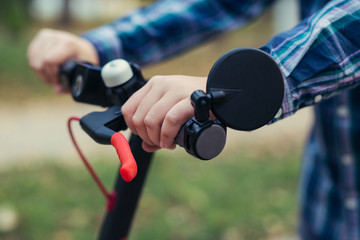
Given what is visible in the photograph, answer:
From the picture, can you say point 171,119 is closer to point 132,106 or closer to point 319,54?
point 132,106

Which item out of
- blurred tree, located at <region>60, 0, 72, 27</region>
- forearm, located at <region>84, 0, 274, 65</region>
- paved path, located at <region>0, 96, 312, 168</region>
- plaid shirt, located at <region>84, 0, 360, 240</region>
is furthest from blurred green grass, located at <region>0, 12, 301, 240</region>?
blurred tree, located at <region>60, 0, 72, 27</region>

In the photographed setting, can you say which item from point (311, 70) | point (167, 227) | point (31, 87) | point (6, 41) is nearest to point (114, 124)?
point (311, 70)

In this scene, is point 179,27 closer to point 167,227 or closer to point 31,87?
point 167,227

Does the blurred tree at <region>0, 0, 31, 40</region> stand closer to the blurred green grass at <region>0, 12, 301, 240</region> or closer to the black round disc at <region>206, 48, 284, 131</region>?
the blurred green grass at <region>0, 12, 301, 240</region>

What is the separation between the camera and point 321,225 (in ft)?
4.94

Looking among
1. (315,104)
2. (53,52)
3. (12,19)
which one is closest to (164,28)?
(53,52)

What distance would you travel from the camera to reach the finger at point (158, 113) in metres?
0.73

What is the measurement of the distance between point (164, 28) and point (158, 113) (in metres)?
0.80

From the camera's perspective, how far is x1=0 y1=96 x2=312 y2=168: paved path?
409 centimetres

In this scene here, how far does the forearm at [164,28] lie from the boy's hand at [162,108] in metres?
0.66

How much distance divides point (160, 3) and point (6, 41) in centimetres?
956

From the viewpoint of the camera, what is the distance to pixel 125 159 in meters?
0.69

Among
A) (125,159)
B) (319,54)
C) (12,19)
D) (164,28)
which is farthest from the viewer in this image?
(12,19)

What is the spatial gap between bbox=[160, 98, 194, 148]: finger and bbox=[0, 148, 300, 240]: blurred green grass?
6.60 feet
